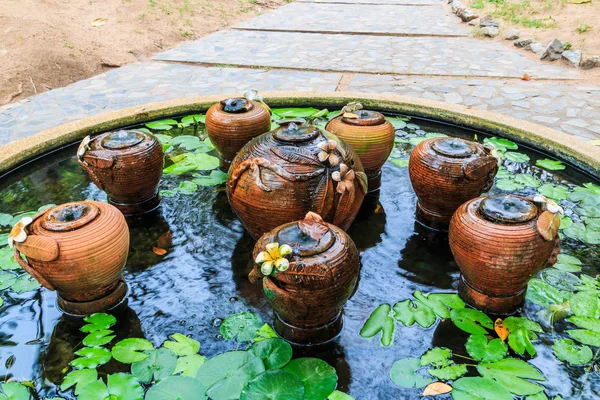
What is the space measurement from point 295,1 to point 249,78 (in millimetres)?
8438

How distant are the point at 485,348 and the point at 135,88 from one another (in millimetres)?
5346

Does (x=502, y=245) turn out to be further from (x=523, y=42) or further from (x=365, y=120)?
(x=523, y=42)

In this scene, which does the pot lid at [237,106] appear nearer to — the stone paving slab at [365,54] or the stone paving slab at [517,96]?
the stone paving slab at [517,96]

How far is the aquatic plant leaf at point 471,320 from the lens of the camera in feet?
7.27

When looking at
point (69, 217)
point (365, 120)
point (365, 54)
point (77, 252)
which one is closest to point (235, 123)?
point (365, 120)

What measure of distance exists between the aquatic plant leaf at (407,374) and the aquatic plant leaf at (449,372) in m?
0.05

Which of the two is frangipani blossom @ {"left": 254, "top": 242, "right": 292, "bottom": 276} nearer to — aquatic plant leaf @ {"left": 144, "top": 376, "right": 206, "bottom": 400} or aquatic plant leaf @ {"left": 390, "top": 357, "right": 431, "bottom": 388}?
aquatic plant leaf @ {"left": 144, "top": 376, "right": 206, "bottom": 400}

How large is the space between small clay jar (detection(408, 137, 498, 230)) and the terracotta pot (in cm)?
51

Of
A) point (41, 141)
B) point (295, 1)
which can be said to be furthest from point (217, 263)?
point (295, 1)

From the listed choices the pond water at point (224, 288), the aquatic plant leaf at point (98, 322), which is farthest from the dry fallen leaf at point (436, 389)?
the aquatic plant leaf at point (98, 322)

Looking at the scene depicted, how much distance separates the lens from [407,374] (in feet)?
6.61

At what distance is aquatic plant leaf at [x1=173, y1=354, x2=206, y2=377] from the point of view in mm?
2017

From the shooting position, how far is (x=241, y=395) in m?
1.85

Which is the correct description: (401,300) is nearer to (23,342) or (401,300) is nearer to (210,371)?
(210,371)
